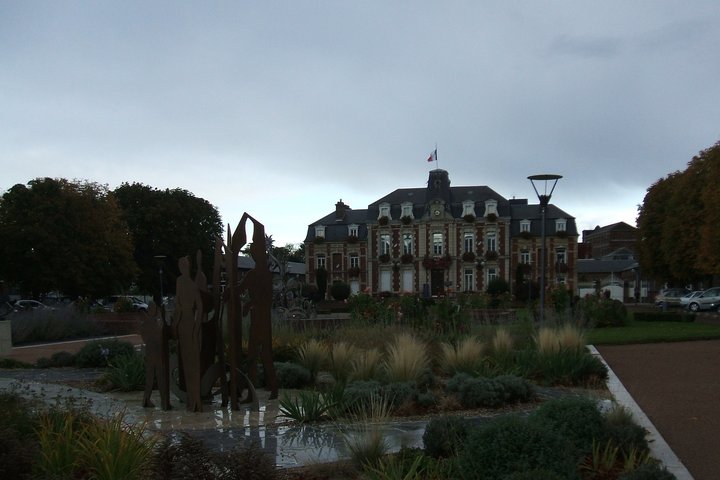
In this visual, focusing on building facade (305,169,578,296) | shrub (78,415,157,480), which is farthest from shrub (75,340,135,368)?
building facade (305,169,578,296)

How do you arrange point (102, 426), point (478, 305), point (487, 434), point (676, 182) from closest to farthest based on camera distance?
point (487, 434) → point (102, 426) → point (478, 305) → point (676, 182)

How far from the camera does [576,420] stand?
6.59 m

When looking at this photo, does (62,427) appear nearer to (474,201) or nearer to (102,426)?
(102,426)

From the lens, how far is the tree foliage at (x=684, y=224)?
39.2 meters

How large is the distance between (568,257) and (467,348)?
57428mm

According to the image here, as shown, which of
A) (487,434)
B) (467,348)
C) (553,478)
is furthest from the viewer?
(467,348)

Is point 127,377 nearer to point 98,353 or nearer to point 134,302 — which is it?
point 98,353

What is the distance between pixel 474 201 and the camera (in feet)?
230

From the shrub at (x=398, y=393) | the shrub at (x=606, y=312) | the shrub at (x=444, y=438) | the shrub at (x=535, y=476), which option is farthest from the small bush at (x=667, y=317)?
the shrub at (x=535, y=476)

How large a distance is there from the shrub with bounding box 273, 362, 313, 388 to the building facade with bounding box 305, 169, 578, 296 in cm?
5503

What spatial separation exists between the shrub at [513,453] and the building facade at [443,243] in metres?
62.0

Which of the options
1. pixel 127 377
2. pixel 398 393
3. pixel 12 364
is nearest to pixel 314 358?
pixel 127 377

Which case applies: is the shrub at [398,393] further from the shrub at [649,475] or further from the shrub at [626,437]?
the shrub at [649,475]

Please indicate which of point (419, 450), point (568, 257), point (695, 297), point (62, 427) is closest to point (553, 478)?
point (419, 450)
